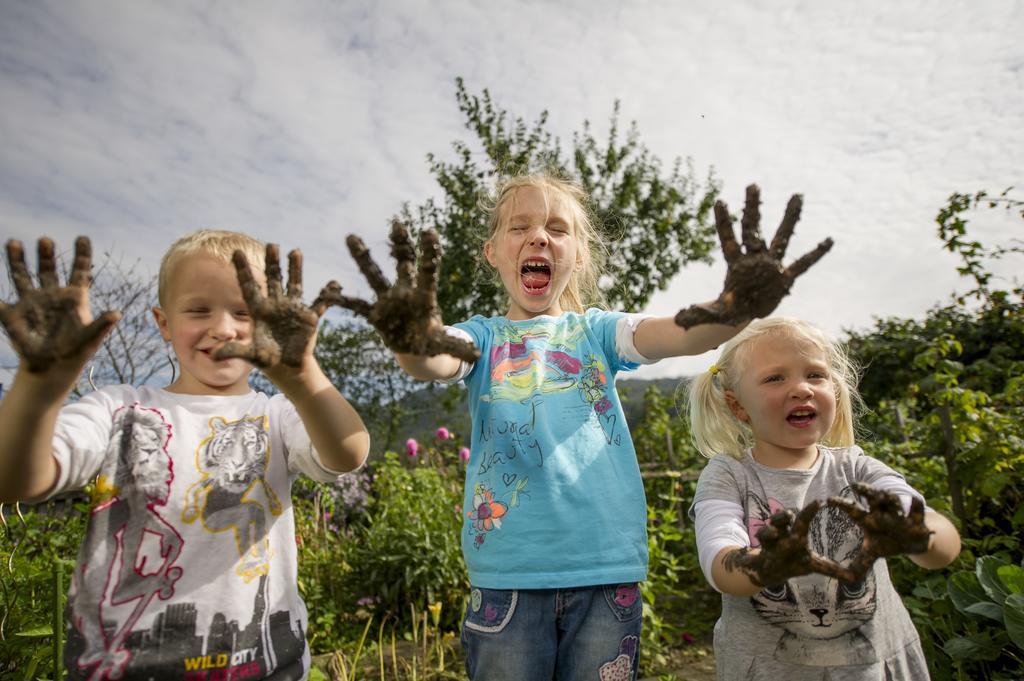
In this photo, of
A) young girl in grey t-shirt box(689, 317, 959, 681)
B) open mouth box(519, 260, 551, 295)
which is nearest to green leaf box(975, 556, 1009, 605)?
young girl in grey t-shirt box(689, 317, 959, 681)

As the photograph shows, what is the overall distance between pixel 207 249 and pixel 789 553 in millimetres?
1467

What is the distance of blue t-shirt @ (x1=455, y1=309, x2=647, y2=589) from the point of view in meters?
1.61

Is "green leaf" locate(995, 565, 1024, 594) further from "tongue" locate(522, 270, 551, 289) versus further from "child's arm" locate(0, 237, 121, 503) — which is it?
"child's arm" locate(0, 237, 121, 503)

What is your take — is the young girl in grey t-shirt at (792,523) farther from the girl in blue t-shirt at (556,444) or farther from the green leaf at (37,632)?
the green leaf at (37,632)

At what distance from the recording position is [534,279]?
1.93 meters

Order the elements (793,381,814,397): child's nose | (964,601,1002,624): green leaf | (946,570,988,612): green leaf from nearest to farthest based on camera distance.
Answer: (793,381,814,397): child's nose < (964,601,1002,624): green leaf < (946,570,988,612): green leaf

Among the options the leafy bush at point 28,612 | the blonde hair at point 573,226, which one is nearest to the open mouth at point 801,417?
the blonde hair at point 573,226

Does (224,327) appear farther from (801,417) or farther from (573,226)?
(801,417)

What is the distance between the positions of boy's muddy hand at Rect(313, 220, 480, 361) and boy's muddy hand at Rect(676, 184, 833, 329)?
58 centimetres

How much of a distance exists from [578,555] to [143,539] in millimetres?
1008

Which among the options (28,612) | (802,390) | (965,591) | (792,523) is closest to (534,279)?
(802,390)

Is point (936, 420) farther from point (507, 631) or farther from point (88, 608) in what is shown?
point (88, 608)

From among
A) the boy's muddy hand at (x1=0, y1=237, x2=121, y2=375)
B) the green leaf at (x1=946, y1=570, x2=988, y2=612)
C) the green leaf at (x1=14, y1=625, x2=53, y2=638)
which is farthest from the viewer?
the green leaf at (x1=946, y1=570, x2=988, y2=612)

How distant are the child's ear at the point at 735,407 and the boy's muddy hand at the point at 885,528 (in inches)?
28.3
